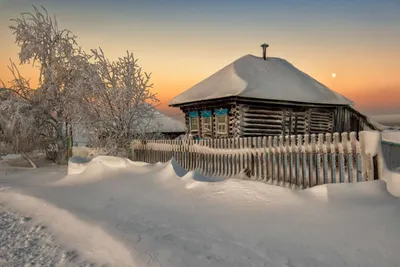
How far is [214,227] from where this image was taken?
495cm

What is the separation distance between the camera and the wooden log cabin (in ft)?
58.0

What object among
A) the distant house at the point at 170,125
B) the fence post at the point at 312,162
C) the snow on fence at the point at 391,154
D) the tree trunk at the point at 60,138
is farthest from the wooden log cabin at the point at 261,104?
the distant house at the point at 170,125

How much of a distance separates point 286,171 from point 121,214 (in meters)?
4.00

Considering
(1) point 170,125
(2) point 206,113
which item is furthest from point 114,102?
(1) point 170,125

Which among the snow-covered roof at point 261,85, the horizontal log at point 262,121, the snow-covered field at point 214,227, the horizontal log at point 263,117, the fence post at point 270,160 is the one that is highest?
the snow-covered roof at point 261,85

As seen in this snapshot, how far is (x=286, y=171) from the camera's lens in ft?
26.2

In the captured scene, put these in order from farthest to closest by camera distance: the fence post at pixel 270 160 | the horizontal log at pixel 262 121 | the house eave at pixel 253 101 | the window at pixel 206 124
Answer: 1. the window at pixel 206 124
2. the horizontal log at pixel 262 121
3. the house eave at pixel 253 101
4. the fence post at pixel 270 160

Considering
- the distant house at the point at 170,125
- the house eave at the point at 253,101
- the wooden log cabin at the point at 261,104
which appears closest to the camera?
the house eave at the point at 253,101

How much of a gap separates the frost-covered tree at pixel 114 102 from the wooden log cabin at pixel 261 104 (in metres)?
3.59

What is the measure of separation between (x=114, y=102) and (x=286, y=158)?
36.8 feet

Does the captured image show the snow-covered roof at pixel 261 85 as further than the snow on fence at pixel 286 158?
Yes

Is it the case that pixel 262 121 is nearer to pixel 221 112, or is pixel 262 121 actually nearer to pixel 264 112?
pixel 264 112

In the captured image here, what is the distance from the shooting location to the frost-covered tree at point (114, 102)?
656 inches

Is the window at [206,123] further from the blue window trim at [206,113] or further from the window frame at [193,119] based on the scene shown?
the window frame at [193,119]
